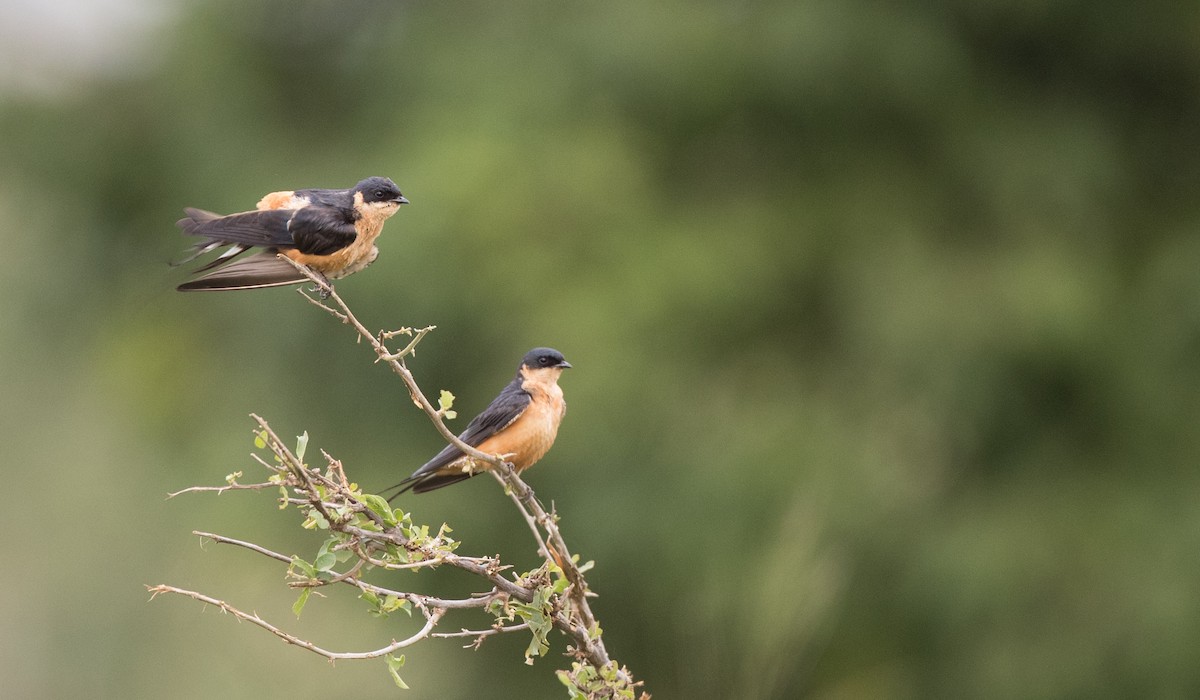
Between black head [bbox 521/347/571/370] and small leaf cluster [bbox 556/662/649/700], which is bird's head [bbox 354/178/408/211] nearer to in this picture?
black head [bbox 521/347/571/370]

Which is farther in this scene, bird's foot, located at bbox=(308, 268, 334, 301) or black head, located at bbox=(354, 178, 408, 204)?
black head, located at bbox=(354, 178, 408, 204)

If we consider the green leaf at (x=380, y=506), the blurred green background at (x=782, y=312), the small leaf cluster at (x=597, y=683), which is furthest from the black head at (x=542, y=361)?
the blurred green background at (x=782, y=312)

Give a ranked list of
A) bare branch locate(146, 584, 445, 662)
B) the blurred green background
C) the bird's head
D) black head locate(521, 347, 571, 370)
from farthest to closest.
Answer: the blurred green background → black head locate(521, 347, 571, 370) → the bird's head → bare branch locate(146, 584, 445, 662)

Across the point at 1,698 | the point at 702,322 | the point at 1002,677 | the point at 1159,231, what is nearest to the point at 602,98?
the point at 702,322

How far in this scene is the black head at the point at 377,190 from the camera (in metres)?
3.52

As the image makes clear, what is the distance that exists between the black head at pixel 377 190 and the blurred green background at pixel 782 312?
3926 mm

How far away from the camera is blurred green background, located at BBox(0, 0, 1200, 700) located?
8.04m

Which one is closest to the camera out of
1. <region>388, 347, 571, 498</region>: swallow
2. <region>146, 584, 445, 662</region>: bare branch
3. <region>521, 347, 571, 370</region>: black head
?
<region>146, 584, 445, 662</region>: bare branch

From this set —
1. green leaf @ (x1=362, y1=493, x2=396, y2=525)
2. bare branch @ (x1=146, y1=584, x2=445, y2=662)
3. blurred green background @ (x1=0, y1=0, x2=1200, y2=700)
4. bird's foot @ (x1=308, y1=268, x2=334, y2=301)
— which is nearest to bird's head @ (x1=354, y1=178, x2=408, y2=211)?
bird's foot @ (x1=308, y1=268, x2=334, y2=301)

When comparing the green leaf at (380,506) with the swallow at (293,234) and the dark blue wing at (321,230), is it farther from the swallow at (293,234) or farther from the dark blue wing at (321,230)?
the dark blue wing at (321,230)

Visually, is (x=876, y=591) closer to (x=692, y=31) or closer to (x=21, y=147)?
(x=692, y=31)

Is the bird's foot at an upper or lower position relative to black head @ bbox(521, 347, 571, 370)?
upper

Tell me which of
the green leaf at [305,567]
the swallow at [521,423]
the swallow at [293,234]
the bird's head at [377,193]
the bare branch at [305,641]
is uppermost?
the bird's head at [377,193]

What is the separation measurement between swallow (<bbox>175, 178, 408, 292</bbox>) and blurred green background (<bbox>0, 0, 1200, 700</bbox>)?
3936 millimetres
